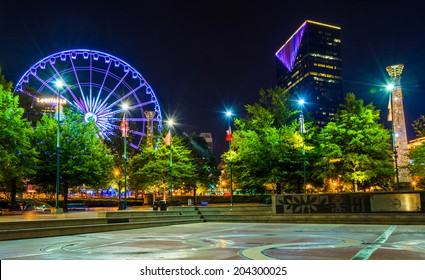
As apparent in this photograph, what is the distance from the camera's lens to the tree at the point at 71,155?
1542 inches

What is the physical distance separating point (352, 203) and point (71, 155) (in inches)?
1016

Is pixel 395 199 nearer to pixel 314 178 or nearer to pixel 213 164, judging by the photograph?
pixel 314 178

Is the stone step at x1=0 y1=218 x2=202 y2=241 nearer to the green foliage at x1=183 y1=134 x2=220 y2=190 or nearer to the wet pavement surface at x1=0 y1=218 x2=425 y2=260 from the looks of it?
the wet pavement surface at x1=0 y1=218 x2=425 y2=260

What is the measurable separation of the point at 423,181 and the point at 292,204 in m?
24.7

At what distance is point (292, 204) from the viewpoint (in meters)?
28.1

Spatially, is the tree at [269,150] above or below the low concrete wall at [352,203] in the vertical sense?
above

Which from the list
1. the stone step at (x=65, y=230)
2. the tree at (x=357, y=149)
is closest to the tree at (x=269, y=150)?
the tree at (x=357, y=149)

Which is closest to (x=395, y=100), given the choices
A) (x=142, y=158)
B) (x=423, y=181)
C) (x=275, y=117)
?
(x=423, y=181)

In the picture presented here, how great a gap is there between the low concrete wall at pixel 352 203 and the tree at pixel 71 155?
19829mm

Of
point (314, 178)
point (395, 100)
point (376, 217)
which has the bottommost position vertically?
point (376, 217)

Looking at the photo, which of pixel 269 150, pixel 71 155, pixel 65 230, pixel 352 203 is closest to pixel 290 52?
pixel 269 150

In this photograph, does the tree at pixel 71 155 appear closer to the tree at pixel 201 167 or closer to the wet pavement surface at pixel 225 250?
the tree at pixel 201 167

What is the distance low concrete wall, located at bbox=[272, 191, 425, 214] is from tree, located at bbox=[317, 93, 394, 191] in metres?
10.2

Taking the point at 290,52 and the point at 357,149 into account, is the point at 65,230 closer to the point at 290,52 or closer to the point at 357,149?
the point at 357,149
